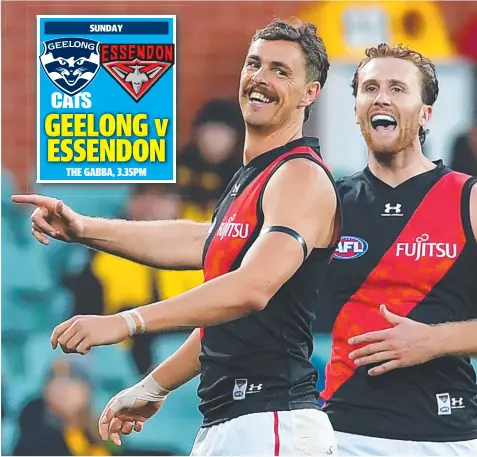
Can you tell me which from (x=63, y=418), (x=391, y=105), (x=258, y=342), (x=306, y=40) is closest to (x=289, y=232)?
(x=258, y=342)

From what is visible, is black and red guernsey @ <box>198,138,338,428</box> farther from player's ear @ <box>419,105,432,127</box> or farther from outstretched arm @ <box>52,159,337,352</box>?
player's ear @ <box>419,105,432,127</box>

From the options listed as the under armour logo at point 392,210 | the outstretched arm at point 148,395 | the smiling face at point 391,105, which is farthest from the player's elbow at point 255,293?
the smiling face at point 391,105

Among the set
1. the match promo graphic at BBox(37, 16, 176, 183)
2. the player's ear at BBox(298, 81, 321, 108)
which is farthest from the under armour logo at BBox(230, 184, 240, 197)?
the match promo graphic at BBox(37, 16, 176, 183)

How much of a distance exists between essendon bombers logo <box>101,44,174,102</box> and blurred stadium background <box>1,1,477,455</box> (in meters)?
0.08

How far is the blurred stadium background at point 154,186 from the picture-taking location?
3.64 meters

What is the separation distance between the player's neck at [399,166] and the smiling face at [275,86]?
0.40 meters

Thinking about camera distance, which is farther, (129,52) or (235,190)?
(129,52)

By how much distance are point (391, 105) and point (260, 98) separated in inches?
20.0

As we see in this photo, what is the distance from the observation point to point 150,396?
2.85 meters

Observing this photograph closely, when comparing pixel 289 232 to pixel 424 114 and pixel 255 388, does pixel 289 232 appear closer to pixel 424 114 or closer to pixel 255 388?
pixel 255 388

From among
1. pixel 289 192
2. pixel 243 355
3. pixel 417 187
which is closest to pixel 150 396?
pixel 243 355

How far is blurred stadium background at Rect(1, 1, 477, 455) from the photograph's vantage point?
3639mm

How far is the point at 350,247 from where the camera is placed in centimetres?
297

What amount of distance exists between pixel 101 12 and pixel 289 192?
143cm
